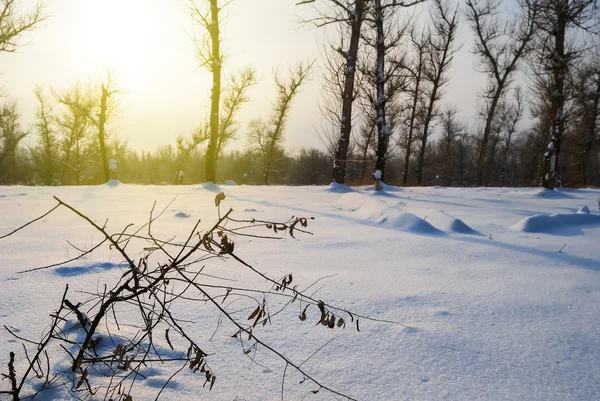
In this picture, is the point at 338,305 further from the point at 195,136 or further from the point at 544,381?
the point at 195,136

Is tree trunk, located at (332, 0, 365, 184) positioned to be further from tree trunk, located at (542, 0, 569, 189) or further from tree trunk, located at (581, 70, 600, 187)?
tree trunk, located at (581, 70, 600, 187)

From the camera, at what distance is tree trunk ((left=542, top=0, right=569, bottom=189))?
7805 mm

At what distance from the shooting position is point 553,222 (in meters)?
3.18

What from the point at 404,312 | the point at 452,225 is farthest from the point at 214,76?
the point at 404,312

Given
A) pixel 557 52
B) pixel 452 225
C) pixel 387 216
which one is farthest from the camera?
pixel 557 52

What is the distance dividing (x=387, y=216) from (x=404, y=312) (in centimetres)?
219

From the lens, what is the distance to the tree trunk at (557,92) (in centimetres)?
780

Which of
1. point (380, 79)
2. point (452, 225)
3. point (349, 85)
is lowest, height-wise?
point (452, 225)

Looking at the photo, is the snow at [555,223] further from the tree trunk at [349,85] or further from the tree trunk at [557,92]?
the tree trunk at [557,92]

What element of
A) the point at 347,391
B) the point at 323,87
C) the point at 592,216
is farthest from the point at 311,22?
the point at 347,391

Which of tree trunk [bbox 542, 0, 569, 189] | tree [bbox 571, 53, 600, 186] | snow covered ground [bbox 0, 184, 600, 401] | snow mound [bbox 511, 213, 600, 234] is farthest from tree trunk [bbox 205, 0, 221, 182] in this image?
tree [bbox 571, 53, 600, 186]

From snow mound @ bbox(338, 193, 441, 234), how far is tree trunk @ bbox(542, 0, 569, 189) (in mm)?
6111

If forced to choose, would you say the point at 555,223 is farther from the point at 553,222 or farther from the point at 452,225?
the point at 452,225

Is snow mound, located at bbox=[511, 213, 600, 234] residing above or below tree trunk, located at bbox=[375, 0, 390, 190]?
below
